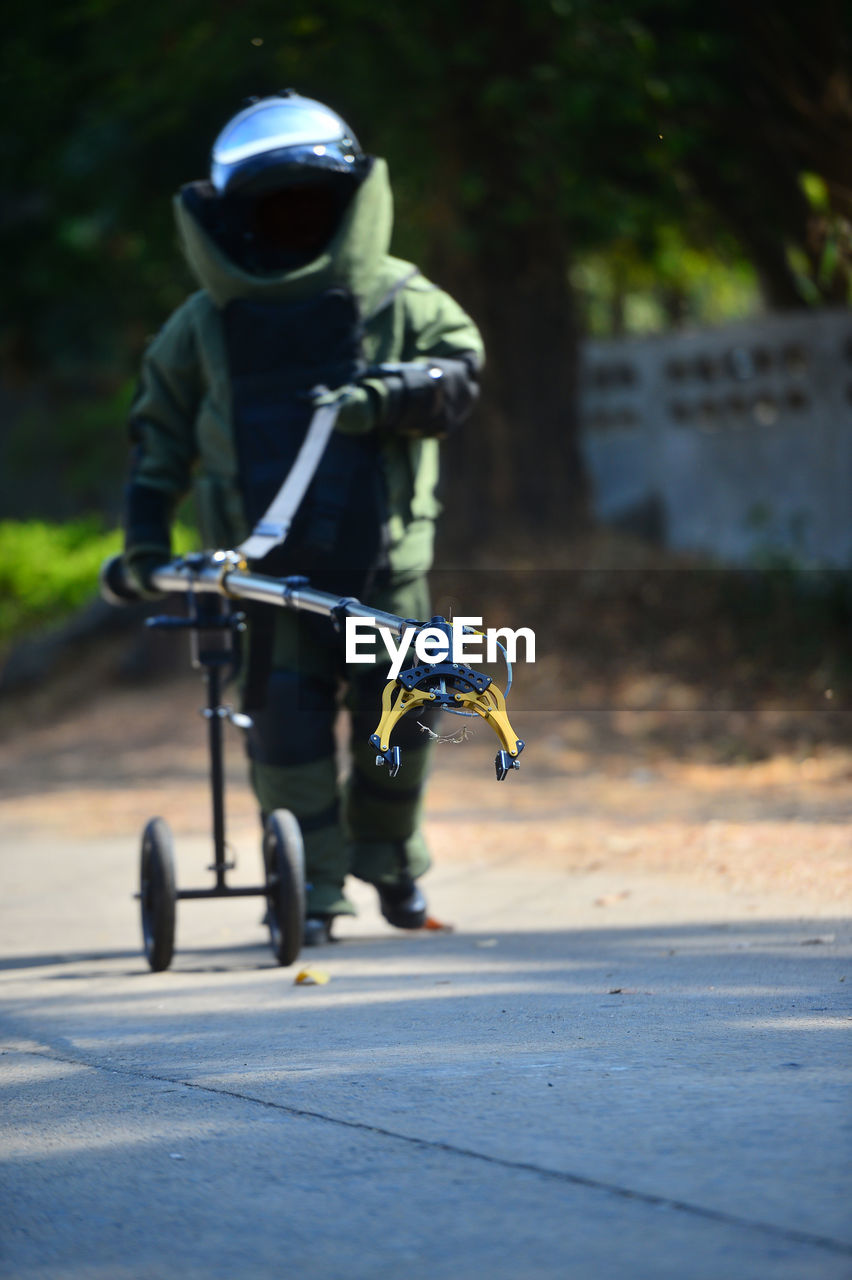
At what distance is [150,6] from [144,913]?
320 inches

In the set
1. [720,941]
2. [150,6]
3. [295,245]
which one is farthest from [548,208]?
[720,941]

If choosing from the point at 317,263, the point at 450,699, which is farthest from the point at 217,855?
the point at 450,699

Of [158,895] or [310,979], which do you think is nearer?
[310,979]

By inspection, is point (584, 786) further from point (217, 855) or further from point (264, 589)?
point (264, 589)

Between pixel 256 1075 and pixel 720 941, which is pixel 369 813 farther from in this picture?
pixel 256 1075

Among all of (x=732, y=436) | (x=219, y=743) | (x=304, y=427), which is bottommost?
(x=219, y=743)

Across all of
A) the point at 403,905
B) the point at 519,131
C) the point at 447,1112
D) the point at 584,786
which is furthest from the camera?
the point at 519,131

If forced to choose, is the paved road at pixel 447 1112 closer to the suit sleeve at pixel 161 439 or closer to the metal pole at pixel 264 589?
the metal pole at pixel 264 589

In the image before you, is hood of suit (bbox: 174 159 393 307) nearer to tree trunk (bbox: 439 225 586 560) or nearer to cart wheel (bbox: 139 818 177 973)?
cart wheel (bbox: 139 818 177 973)

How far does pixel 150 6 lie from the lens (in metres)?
10.9

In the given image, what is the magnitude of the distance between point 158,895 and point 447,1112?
1713mm

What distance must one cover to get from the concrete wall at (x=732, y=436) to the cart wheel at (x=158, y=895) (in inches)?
260

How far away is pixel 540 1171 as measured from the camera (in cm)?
233

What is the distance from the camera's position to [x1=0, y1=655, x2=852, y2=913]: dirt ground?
5.98 metres
